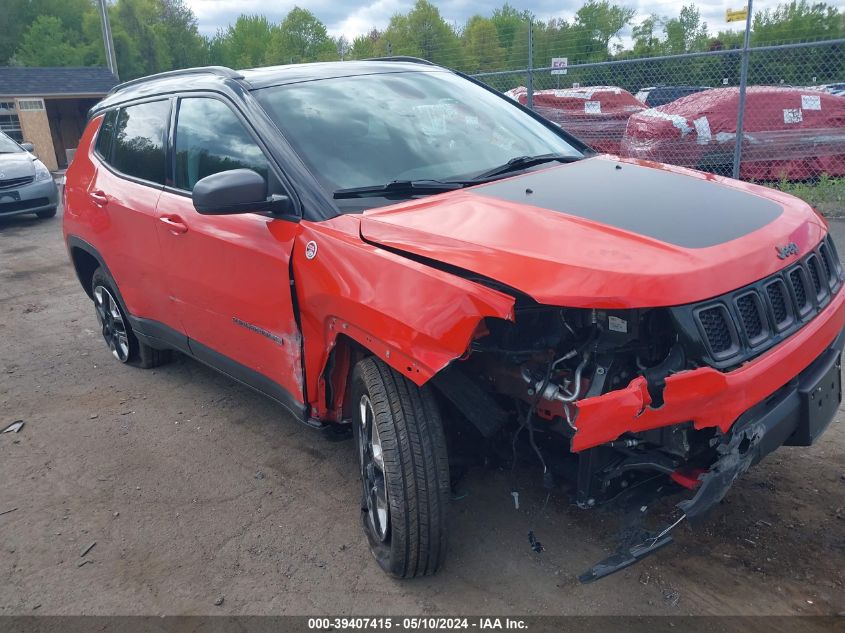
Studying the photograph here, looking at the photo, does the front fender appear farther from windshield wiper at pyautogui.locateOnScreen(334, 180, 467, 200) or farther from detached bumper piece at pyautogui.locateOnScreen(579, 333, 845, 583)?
detached bumper piece at pyautogui.locateOnScreen(579, 333, 845, 583)

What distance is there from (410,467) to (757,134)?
8.60 m

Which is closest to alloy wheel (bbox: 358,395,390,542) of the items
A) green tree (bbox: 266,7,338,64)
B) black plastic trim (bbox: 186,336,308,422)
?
black plastic trim (bbox: 186,336,308,422)

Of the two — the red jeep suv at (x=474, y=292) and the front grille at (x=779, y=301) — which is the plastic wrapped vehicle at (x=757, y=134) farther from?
the front grille at (x=779, y=301)

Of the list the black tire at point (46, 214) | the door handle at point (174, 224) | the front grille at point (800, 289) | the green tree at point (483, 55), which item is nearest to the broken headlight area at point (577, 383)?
the front grille at point (800, 289)

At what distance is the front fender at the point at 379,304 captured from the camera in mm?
2295

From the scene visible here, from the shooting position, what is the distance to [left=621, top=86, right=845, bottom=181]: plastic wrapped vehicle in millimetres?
9344

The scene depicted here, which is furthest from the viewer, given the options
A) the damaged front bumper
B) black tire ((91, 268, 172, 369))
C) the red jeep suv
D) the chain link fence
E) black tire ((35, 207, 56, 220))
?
black tire ((35, 207, 56, 220))

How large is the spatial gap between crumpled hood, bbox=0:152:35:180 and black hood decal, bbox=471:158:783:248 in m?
10.5

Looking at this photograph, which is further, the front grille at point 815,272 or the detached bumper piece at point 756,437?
the front grille at point 815,272

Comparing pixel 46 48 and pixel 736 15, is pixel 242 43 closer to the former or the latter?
pixel 46 48

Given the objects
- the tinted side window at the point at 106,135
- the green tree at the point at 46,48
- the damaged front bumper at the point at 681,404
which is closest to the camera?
the damaged front bumper at the point at 681,404

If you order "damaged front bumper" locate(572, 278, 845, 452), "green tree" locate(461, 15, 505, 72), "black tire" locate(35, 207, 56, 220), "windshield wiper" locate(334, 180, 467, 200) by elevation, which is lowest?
"black tire" locate(35, 207, 56, 220)

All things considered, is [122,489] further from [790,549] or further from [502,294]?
[790,549]

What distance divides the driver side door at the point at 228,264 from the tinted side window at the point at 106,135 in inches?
41.3
